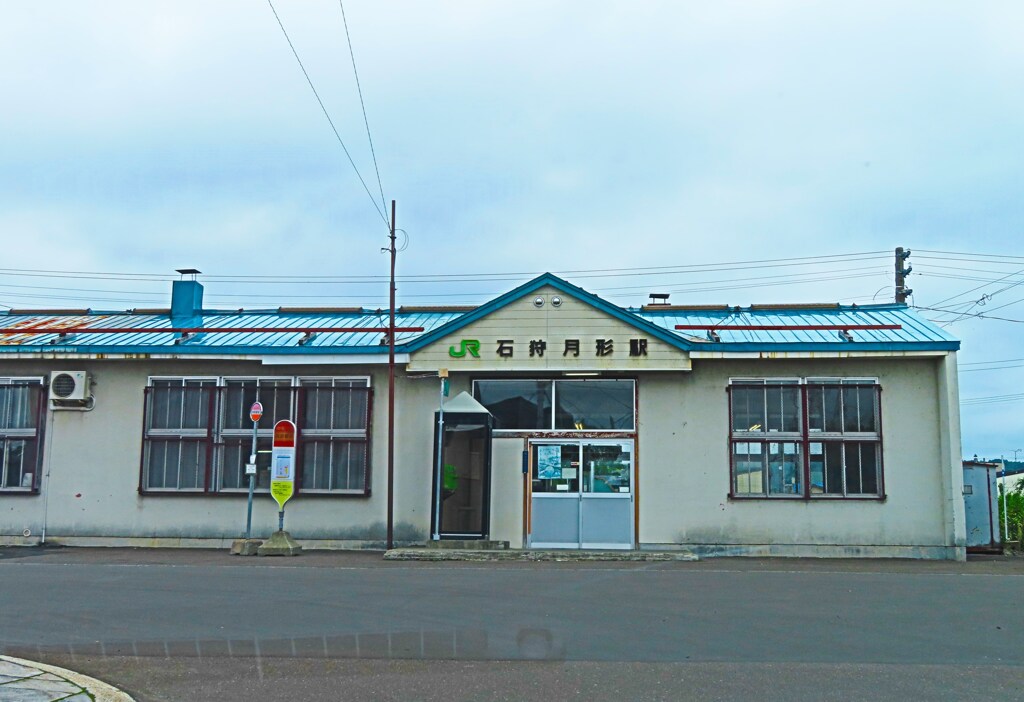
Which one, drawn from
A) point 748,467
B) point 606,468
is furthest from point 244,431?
point 748,467

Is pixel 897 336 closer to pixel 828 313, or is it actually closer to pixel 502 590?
pixel 828 313

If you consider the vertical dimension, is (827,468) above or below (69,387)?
below

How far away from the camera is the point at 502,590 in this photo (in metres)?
13.2

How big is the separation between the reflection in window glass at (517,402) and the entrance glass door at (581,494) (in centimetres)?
48

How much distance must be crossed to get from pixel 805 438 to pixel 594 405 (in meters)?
4.01

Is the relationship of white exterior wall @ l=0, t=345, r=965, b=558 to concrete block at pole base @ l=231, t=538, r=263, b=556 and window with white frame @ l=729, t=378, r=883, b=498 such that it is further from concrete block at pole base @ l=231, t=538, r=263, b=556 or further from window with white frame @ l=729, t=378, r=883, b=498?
concrete block at pole base @ l=231, t=538, r=263, b=556

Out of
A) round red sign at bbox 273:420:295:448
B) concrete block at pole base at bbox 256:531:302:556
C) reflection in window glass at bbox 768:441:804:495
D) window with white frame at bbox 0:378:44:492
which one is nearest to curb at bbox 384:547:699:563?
concrete block at pole base at bbox 256:531:302:556

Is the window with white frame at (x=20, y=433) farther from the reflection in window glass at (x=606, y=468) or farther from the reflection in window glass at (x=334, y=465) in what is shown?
the reflection in window glass at (x=606, y=468)

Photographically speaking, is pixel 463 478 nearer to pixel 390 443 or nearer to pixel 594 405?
pixel 390 443

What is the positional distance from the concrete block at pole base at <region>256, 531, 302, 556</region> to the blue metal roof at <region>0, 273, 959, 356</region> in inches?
145

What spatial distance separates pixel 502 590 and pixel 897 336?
10.0m

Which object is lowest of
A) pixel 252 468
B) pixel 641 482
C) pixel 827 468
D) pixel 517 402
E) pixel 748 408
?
pixel 641 482

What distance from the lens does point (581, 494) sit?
1938cm

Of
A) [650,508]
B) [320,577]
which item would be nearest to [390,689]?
[320,577]
